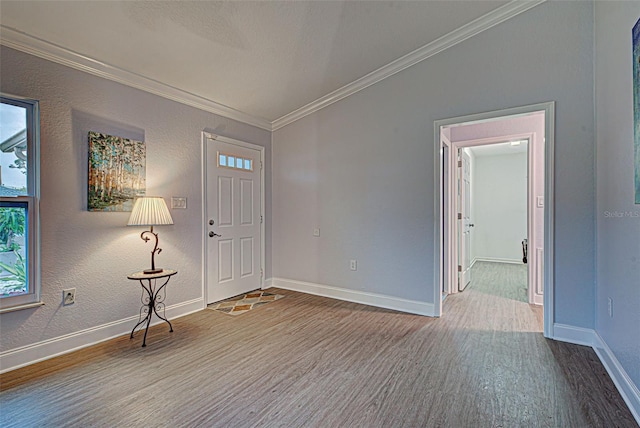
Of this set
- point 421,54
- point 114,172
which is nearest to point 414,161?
point 421,54

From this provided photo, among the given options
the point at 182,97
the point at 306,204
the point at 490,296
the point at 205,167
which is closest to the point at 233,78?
the point at 182,97

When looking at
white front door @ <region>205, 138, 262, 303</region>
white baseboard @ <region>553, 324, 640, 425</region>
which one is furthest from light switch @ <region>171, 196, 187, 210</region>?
white baseboard @ <region>553, 324, 640, 425</region>

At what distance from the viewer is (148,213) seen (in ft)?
8.99

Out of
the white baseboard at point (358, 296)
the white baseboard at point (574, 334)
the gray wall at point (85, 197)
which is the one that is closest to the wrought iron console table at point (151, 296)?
the gray wall at point (85, 197)

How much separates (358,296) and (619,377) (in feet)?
7.76

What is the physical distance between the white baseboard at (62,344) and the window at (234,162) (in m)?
1.90

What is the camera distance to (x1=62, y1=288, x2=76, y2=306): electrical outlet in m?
2.49

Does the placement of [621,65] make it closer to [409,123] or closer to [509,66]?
[509,66]

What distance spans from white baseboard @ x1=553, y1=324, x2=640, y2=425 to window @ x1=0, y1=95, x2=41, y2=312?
13.0 ft

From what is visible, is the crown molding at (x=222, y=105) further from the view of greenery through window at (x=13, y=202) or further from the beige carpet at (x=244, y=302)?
the beige carpet at (x=244, y=302)

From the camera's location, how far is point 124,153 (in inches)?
112

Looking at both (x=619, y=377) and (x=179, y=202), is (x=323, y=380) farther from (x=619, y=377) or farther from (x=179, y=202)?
(x=179, y=202)

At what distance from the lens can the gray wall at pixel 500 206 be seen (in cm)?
689

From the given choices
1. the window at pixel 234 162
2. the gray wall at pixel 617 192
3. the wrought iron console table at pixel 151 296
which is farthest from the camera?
the window at pixel 234 162
